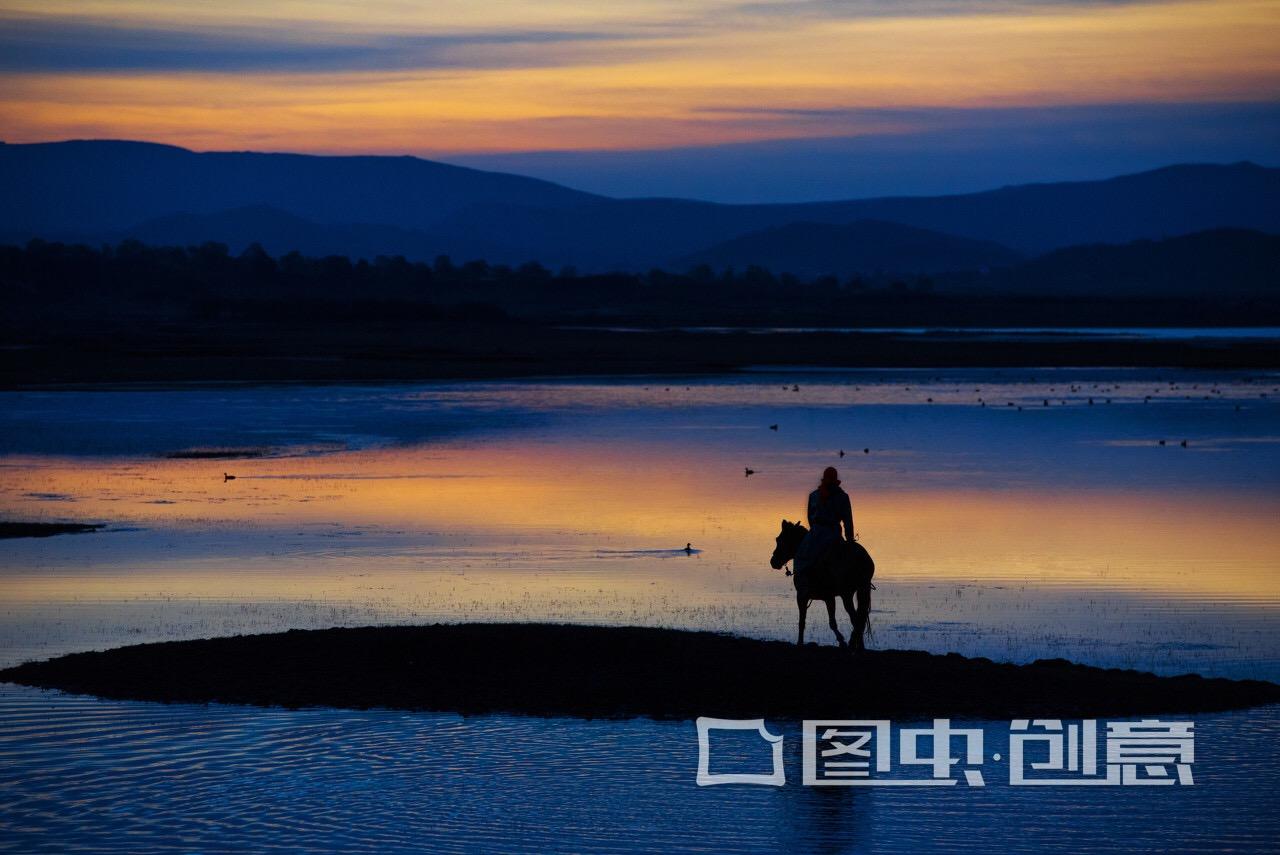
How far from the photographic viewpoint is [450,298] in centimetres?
13400

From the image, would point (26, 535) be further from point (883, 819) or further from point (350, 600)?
point (883, 819)

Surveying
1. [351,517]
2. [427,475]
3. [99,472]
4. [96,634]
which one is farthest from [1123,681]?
[99,472]

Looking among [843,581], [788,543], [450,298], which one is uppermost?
[450,298]

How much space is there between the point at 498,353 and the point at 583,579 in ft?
182

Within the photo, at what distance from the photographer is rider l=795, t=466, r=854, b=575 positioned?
48.8 ft

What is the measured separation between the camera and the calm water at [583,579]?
1142cm

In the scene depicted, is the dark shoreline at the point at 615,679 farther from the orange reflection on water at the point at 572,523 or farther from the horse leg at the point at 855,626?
the orange reflection on water at the point at 572,523

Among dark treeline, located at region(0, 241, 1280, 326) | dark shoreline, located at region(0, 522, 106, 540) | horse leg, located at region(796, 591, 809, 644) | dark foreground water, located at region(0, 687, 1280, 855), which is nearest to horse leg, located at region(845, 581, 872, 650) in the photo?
horse leg, located at region(796, 591, 809, 644)

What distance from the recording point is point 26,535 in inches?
957

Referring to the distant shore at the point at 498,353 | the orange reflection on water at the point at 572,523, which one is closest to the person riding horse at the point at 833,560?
the orange reflection on water at the point at 572,523

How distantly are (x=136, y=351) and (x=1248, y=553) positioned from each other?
5686cm

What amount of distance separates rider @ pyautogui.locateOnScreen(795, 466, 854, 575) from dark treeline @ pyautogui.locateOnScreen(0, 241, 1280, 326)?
293ft
